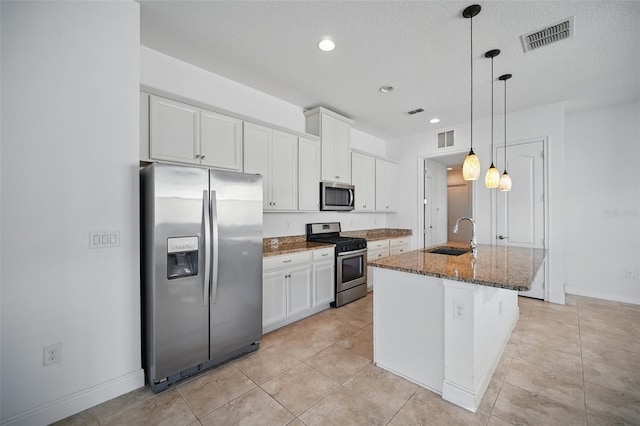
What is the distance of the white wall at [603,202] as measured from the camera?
3.83m

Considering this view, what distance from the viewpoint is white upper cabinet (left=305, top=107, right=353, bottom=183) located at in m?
3.87

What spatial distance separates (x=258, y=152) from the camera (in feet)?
10.1

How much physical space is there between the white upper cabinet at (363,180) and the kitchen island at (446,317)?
2.28 m

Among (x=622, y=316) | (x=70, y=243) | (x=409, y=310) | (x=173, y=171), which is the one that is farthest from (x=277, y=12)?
(x=622, y=316)

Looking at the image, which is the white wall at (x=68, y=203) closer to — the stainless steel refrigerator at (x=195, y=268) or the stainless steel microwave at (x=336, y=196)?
the stainless steel refrigerator at (x=195, y=268)

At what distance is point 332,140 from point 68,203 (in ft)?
10.1

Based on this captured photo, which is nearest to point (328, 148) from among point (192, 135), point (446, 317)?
point (192, 135)

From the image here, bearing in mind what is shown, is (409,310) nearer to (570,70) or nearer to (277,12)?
(277,12)

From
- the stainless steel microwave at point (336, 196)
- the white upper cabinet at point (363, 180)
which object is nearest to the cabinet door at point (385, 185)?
the white upper cabinet at point (363, 180)

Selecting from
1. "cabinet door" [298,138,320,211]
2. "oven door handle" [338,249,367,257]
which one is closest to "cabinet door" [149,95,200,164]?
"cabinet door" [298,138,320,211]

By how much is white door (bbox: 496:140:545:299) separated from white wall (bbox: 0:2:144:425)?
4.89 m

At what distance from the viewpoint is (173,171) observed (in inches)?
79.4

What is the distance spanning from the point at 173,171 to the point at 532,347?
359cm

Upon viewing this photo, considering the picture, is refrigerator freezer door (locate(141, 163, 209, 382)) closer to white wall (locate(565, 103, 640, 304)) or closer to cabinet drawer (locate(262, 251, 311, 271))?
cabinet drawer (locate(262, 251, 311, 271))
